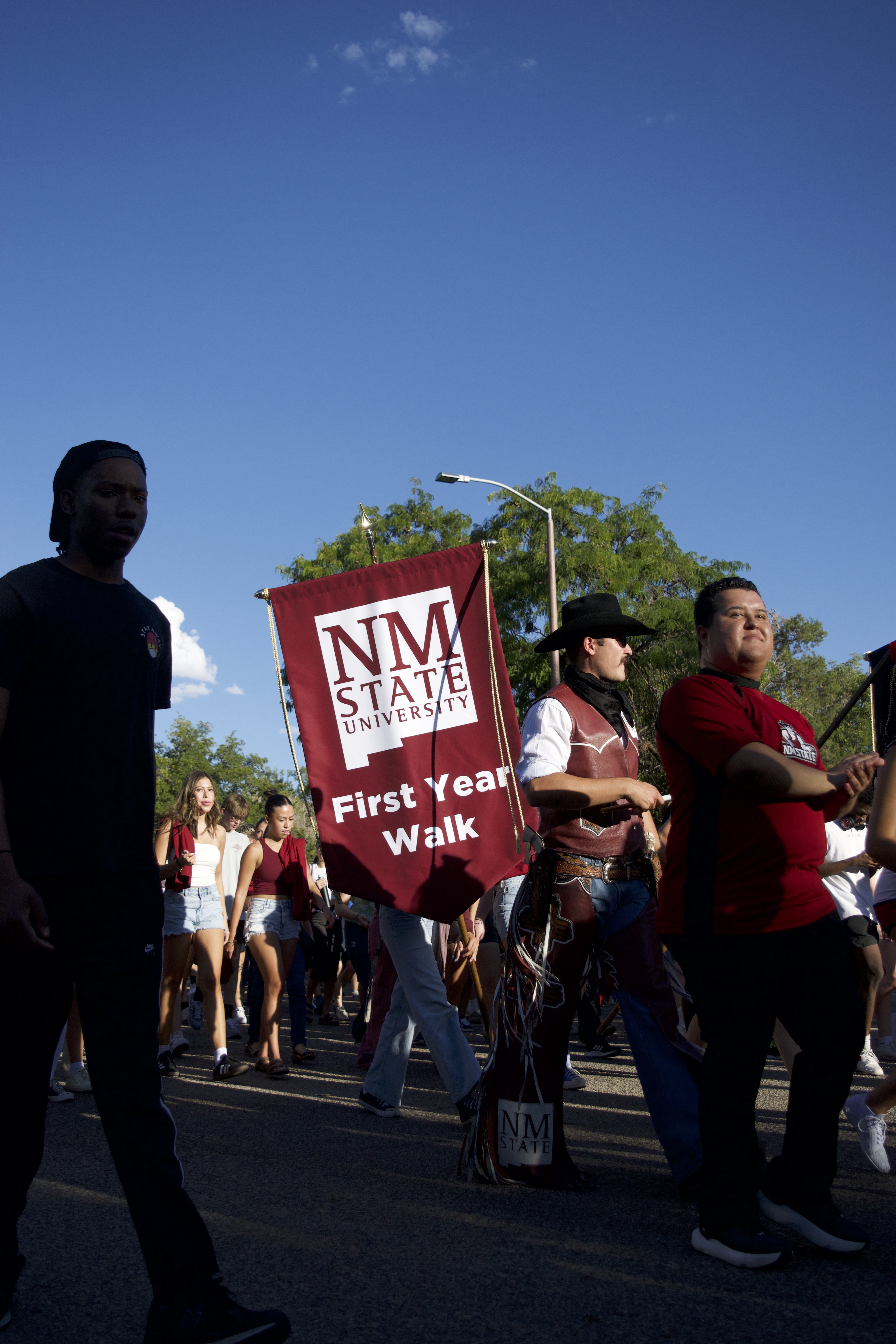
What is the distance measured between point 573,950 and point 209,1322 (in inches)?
77.2

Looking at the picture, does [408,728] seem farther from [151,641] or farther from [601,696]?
[151,641]

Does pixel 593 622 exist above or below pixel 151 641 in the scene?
above

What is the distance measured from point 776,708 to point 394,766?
2648mm

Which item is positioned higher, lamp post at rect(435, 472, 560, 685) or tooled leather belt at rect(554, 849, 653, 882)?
lamp post at rect(435, 472, 560, 685)

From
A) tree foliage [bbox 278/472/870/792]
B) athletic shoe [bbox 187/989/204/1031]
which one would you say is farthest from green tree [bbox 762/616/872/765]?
athletic shoe [bbox 187/989/204/1031]

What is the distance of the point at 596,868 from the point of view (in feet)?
13.3

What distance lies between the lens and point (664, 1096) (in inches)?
151

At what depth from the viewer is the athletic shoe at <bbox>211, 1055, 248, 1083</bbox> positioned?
712 cm

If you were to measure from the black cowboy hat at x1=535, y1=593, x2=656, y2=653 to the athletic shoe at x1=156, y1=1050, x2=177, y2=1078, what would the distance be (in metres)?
4.40

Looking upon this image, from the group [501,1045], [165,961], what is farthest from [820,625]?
[501,1045]

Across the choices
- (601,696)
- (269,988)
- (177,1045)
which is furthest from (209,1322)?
(177,1045)

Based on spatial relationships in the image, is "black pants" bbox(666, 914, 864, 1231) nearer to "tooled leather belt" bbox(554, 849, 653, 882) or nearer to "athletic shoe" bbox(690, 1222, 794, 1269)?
"athletic shoe" bbox(690, 1222, 794, 1269)

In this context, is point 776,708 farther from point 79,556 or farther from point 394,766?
point 394,766

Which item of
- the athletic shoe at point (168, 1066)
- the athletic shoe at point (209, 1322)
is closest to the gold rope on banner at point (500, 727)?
the athletic shoe at point (168, 1066)
